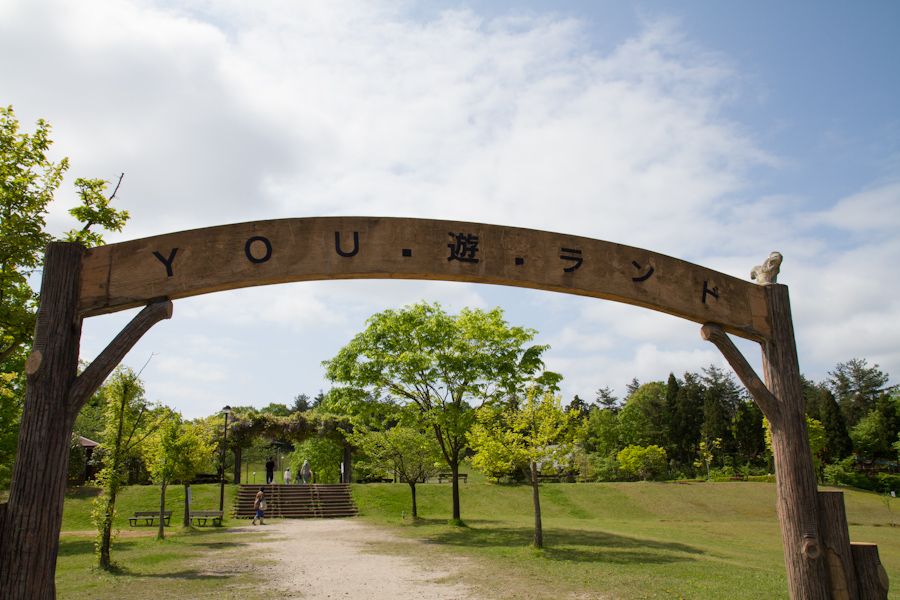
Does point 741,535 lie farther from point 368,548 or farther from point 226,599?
point 226,599

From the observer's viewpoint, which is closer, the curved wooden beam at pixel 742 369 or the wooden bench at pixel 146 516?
the curved wooden beam at pixel 742 369

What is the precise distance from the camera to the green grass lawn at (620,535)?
11508mm

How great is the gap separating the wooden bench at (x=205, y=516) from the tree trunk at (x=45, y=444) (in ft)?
66.0

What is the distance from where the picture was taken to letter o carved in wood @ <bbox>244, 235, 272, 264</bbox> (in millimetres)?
5652

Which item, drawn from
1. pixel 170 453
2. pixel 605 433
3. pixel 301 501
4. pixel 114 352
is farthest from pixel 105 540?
pixel 605 433

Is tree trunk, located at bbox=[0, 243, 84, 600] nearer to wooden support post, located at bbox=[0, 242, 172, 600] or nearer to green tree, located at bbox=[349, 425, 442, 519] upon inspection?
wooden support post, located at bbox=[0, 242, 172, 600]

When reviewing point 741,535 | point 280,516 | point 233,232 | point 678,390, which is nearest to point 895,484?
point 678,390

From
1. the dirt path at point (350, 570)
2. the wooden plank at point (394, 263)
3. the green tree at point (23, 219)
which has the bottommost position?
the dirt path at point (350, 570)

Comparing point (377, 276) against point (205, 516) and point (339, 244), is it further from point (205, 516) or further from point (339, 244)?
point (205, 516)

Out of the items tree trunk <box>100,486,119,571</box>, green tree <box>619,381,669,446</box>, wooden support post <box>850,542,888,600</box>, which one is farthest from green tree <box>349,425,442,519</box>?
green tree <box>619,381,669,446</box>

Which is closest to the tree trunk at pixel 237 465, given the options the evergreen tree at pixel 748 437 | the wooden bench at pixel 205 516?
the wooden bench at pixel 205 516

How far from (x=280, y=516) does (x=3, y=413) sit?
12.3 metres

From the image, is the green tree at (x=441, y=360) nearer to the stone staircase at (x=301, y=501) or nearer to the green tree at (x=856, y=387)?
the stone staircase at (x=301, y=501)

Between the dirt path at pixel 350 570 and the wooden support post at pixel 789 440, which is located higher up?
the wooden support post at pixel 789 440
